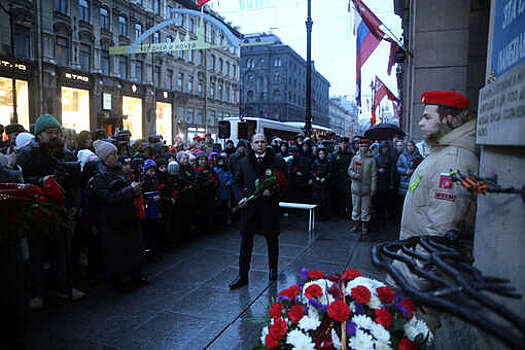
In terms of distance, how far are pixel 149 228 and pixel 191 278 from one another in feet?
4.81

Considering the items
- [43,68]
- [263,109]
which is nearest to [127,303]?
[43,68]

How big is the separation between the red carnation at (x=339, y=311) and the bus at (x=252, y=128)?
1725 cm

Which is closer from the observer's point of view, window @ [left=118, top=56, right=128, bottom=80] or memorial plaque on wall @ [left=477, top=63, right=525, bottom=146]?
memorial plaque on wall @ [left=477, top=63, right=525, bottom=146]

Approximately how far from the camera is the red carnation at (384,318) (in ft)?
5.95

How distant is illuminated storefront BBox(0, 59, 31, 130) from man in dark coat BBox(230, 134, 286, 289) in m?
21.3

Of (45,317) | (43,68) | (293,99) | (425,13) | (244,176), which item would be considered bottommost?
(45,317)

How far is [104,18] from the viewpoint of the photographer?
29109mm

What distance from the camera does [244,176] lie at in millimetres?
5105

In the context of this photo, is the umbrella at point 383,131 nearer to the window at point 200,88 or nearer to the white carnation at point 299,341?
the white carnation at point 299,341

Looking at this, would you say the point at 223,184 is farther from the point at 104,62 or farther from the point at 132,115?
the point at 132,115

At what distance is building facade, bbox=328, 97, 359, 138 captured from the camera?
11549 cm

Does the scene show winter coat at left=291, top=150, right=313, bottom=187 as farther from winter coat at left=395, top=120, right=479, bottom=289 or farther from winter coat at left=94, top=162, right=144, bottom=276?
winter coat at left=395, top=120, right=479, bottom=289

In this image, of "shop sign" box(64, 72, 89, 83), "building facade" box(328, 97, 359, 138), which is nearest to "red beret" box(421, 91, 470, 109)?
"shop sign" box(64, 72, 89, 83)

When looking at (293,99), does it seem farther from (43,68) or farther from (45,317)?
(45,317)
